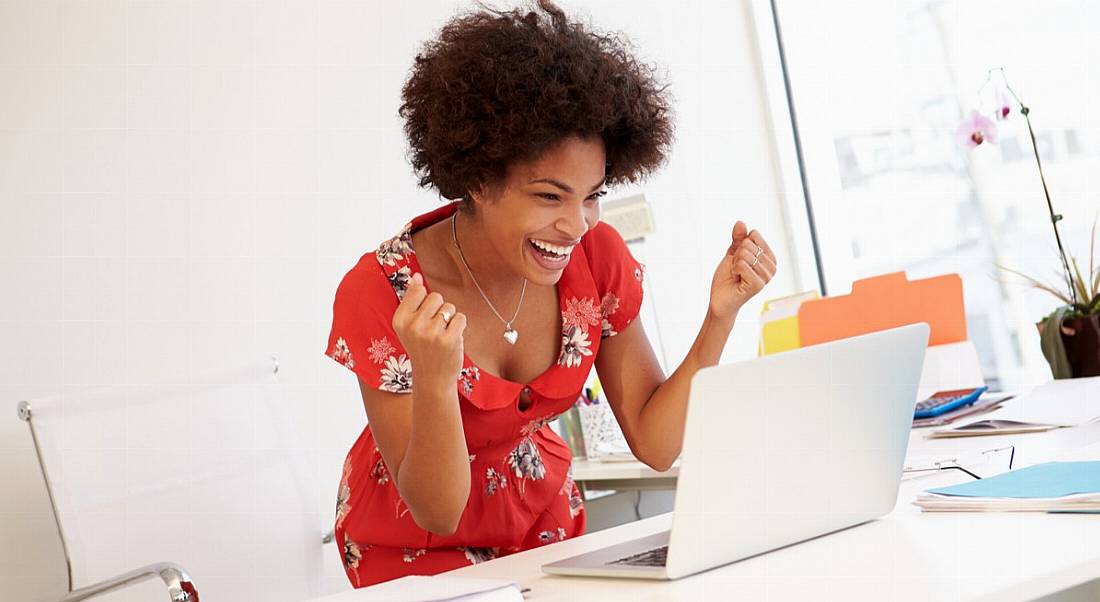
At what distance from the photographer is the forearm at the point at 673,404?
4.93 ft

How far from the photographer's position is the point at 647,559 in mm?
1013

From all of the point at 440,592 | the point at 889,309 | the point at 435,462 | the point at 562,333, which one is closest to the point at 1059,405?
the point at 889,309

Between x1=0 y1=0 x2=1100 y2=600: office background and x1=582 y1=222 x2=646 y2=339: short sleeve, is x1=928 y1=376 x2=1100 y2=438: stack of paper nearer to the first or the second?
x1=582 y1=222 x2=646 y2=339: short sleeve

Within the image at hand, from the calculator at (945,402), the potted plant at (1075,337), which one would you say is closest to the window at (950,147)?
the potted plant at (1075,337)

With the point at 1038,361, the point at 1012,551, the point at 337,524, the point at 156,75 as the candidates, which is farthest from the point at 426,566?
the point at 1038,361

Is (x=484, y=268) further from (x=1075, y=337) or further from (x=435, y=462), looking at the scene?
(x=1075, y=337)

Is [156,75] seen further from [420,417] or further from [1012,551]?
[1012,551]

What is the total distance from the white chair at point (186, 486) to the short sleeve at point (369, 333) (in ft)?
1.68

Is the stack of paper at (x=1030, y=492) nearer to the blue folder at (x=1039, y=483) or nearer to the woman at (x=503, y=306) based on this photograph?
the blue folder at (x=1039, y=483)

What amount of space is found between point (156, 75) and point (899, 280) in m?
1.73

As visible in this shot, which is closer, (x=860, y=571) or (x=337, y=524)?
(x=860, y=571)

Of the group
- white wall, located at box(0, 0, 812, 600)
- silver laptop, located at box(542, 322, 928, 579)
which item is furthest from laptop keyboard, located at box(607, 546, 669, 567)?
white wall, located at box(0, 0, 812, 600)

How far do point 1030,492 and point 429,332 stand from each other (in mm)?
656

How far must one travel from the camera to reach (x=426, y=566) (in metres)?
1.49
